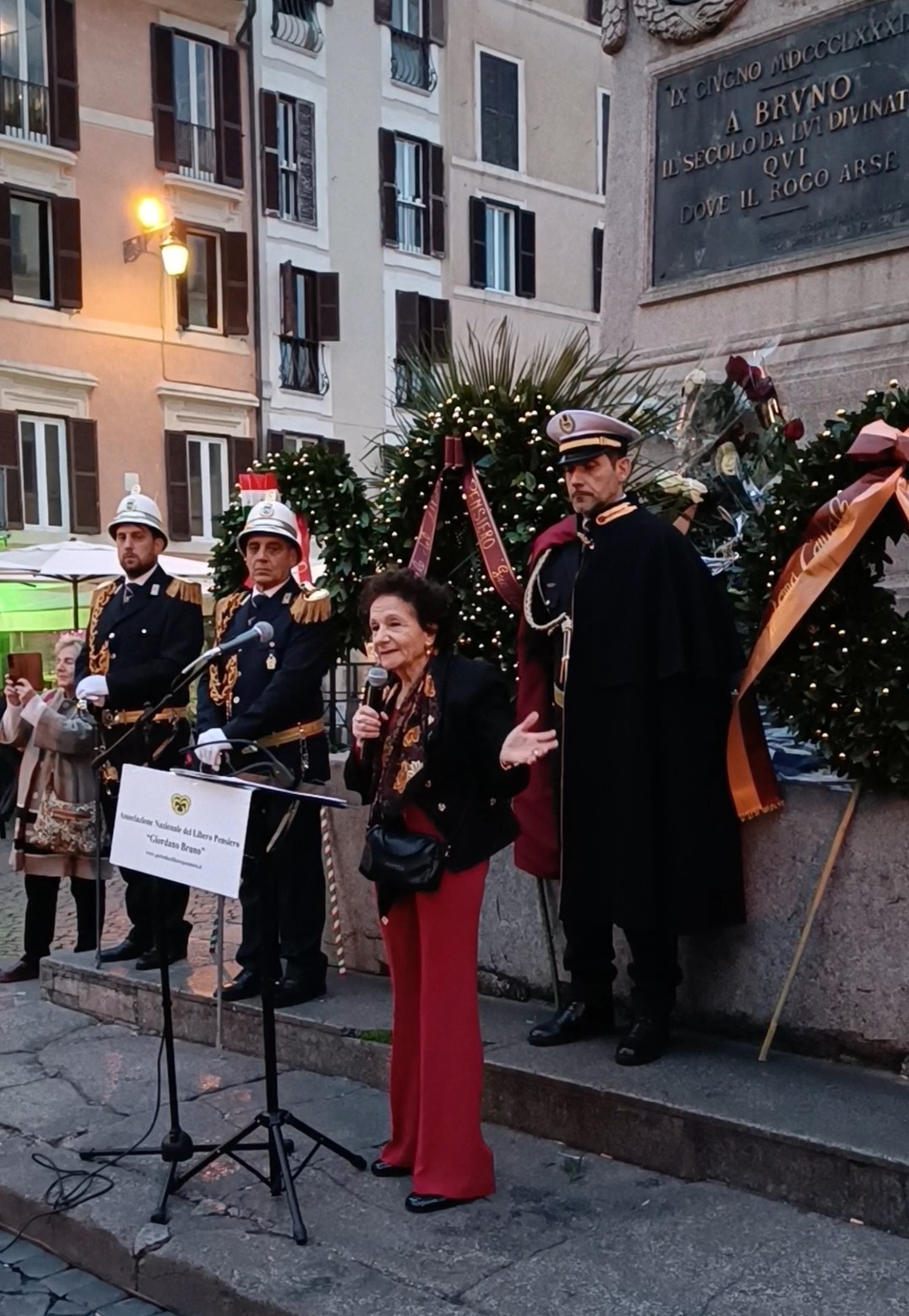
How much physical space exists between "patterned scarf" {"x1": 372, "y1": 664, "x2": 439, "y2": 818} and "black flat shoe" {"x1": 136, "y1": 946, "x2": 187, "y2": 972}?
98.6 inches

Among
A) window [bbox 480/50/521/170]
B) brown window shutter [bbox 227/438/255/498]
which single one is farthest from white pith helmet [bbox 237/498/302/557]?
window [bbox 480/50/521/170]

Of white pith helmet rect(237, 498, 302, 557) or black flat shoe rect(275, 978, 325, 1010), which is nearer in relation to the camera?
black flat shoe rect(275, 978, 325, 1010)

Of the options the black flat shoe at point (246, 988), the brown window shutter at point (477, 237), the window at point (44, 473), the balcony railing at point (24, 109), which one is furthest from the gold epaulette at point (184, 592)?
the brown window shutter at point (477, 237)

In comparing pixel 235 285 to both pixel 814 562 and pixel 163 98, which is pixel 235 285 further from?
pixel 814 562

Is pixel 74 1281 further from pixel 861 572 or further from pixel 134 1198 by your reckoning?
pixel 861 572

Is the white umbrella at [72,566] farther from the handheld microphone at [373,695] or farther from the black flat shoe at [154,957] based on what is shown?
the handheld microphone at [373,695]

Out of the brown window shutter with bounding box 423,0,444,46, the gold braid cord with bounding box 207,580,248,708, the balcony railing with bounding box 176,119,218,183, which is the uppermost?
the brown window shutter with bounding box 423,0,444,46

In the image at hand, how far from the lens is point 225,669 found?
6.14m

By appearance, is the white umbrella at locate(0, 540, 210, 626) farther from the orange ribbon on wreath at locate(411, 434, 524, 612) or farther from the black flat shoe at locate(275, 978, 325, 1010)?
the black flat shoe at locate(275, 978, 325, 1010)

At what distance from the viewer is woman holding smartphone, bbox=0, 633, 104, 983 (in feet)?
23.8

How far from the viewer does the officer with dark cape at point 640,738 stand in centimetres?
471

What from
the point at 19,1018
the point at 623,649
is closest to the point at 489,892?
the point at 623,649

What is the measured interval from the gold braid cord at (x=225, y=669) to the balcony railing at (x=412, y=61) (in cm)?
2243

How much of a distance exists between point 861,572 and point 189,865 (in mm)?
2093
